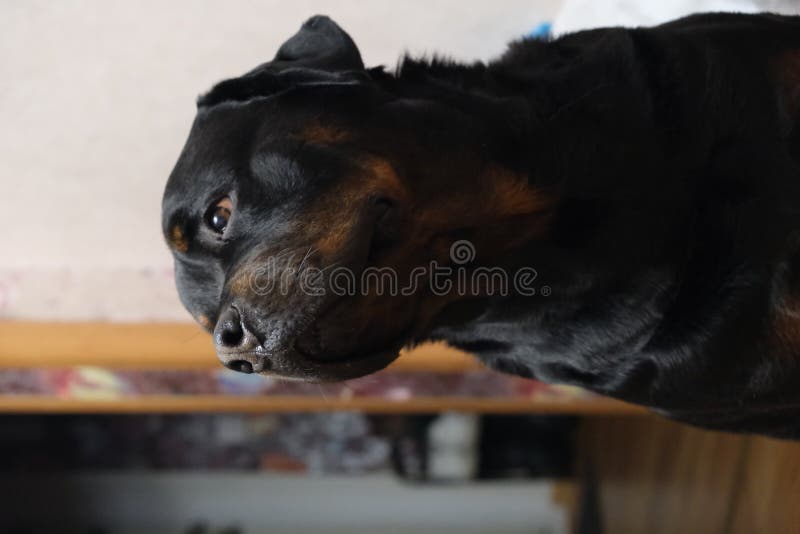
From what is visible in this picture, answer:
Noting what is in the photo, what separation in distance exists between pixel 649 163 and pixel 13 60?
155 centimetres

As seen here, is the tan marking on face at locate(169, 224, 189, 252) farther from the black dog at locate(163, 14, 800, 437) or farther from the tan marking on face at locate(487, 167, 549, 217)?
the tan marking on face at locate(487, 167, 549, 217)

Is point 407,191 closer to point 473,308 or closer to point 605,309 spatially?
point 473,308

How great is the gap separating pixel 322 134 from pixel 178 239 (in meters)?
0.27

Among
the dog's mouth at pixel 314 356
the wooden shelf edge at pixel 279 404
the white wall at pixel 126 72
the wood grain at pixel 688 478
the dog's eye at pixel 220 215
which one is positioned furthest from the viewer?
the wooden shelf edge at pixel 279 404

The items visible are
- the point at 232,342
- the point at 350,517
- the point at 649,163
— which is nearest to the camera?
the point at 232,342

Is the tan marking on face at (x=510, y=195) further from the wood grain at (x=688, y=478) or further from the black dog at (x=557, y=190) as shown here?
the wood grain at (x=688, y=478)

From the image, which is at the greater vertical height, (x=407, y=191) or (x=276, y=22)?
(x=276, y=22)

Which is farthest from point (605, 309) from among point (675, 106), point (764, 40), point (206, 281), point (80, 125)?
point (80, 125)

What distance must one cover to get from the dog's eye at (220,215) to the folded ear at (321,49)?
202 millimetres

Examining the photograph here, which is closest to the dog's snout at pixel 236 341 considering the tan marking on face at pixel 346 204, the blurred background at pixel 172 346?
the tan marking on face at pixel 346 204

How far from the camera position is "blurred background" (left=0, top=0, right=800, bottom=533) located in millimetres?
2025

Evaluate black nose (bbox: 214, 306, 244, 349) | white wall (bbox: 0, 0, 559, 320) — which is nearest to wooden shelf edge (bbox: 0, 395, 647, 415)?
white wall (bbox: 0, 0, 559, 320)

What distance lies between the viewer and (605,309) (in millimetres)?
1175

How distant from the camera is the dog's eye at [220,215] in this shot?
106 centimetres
